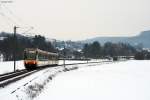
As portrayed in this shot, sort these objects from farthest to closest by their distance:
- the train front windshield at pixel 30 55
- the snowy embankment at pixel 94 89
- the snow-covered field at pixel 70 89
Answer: the train front windshield at pixel 30 55 < the snowy embankment at pixel 94 89 < the snow-covered field at pixel 70 89

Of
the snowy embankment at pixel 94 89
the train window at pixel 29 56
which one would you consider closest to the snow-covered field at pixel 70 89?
the snowy embankment at pixel 94 89

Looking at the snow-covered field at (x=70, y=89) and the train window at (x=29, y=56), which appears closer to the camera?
the snow-covered field at (x=70, y=89)

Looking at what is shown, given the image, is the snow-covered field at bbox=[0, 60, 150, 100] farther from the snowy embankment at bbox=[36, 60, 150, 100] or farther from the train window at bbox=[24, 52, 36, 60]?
the train window at bbox=[24, 52, 36, 60]

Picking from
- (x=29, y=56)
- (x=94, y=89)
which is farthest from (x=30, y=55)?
(x=94, y=89)

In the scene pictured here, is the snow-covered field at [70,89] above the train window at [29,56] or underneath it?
underneath

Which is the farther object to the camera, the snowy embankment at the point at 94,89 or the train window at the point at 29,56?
the train window at the point at 29,56

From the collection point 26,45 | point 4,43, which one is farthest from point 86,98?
point 26,45

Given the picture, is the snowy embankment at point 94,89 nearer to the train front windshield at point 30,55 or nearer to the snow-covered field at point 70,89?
the snow-covered field at point 70,89

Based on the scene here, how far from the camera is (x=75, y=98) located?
27.6 m

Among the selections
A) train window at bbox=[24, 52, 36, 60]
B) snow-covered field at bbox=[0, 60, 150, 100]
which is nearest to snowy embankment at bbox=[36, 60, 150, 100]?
snow-covered field at bbox=[0, 60, 150, 100]

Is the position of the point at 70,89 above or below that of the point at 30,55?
below

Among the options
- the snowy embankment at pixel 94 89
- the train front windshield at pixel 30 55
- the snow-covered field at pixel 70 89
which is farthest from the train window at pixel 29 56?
the snowy embankment at pixel 94 89

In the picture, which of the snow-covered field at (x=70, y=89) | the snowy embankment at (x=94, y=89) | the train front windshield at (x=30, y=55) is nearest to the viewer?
the snow-covered field at (x=70, y=89)

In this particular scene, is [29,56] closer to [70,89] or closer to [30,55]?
[30,55]
